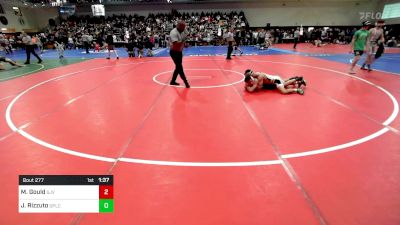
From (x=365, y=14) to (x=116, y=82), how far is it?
34.3 meters

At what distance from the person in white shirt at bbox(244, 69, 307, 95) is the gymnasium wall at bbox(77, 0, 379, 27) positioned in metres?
25.8

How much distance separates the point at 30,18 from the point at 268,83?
1548 inches

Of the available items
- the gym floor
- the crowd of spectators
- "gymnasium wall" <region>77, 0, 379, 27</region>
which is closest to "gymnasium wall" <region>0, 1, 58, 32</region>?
the crowd of spectators

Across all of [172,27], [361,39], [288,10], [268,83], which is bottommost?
[268,83]

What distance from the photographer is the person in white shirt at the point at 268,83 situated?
21.8 feet

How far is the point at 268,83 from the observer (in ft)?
22.8

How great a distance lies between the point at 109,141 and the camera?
412 centimetres

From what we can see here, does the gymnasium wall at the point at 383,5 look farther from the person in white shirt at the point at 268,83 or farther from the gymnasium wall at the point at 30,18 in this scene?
the gymnasium wall at the point at 30,18

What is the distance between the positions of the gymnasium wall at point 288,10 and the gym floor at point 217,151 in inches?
1010

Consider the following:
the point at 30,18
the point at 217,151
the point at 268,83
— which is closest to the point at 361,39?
the point at 268,83

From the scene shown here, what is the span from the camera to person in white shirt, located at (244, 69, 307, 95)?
6.63 meters

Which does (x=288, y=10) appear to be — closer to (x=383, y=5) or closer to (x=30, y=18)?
(x=383, y=5)
